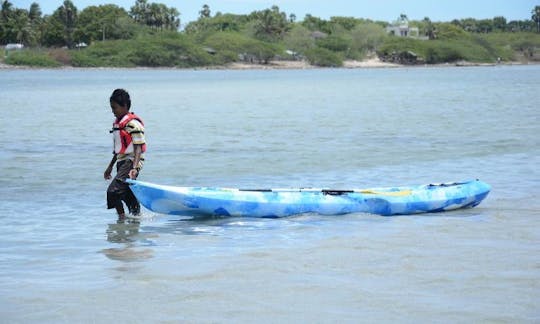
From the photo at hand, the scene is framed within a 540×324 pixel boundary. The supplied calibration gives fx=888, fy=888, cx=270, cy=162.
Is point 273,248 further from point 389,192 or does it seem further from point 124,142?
point 389,192

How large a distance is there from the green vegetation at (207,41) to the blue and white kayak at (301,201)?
125 metres

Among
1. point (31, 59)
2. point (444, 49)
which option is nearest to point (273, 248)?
point (31, 59)

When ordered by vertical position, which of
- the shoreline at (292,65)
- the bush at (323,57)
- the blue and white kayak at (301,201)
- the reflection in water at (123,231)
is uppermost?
the blue and white kayak at (301,201)

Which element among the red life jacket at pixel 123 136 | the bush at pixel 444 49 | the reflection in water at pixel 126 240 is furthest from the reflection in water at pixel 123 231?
the bush at pixel 444 49

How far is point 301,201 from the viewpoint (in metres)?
11.2

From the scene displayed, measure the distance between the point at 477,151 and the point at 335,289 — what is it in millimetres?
14405

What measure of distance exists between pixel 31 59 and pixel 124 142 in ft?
418

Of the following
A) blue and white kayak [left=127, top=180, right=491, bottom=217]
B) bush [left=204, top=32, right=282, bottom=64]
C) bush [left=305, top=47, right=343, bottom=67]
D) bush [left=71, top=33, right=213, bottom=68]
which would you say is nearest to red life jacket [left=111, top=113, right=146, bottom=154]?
blue and white kayak [left=127, top=180, right=491, bottom=217]

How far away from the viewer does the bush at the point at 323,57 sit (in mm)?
160875

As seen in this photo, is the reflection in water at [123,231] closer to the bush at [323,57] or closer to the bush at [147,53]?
the bush at [147,53]

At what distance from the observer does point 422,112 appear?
123 ft

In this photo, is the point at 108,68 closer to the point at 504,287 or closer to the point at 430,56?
the point at 430,56

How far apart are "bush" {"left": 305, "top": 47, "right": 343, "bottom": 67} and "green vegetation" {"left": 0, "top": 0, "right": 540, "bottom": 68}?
182mm

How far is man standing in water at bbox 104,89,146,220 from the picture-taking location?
32.2 feet
